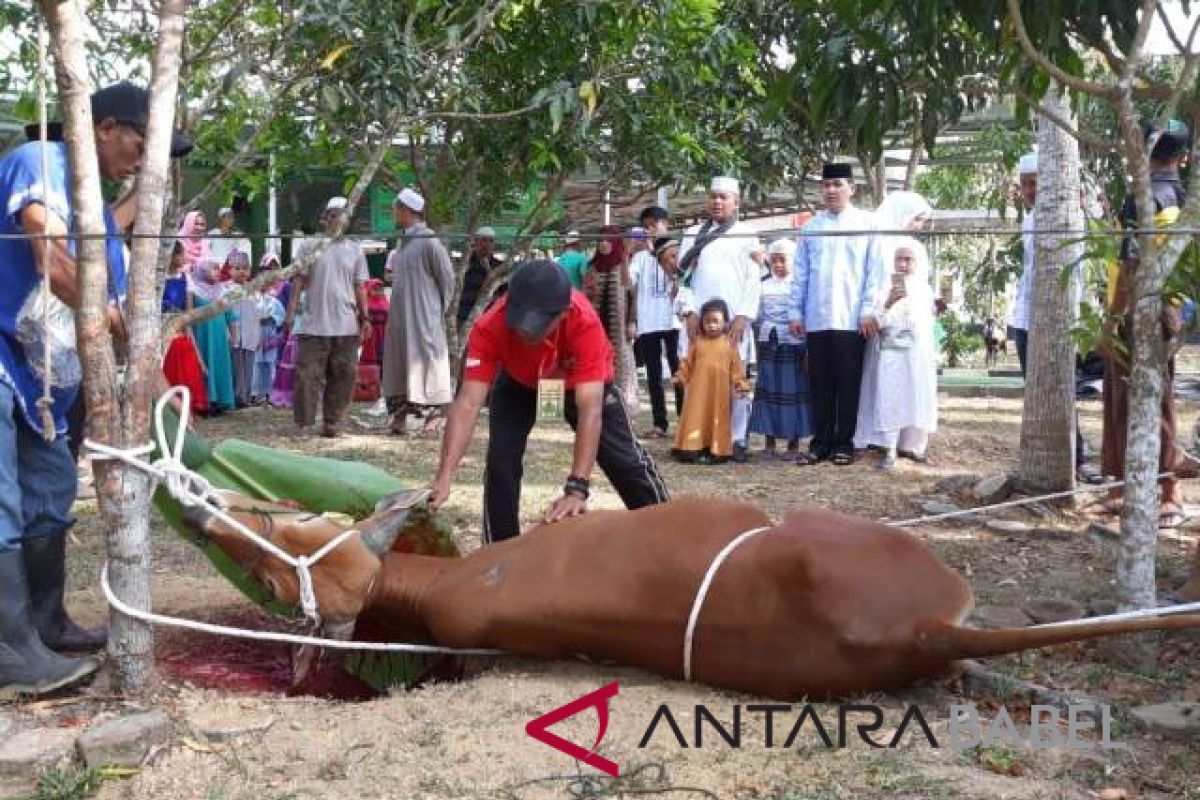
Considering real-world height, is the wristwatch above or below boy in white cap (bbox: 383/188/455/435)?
below

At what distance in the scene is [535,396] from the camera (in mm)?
4488

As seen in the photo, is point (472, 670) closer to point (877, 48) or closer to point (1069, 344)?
point (877, 48)

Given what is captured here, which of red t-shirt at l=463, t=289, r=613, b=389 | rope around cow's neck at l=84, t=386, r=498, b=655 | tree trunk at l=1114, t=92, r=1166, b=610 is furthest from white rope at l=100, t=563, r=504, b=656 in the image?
tree trunk at l=1114, t=92, r=1166, b=610

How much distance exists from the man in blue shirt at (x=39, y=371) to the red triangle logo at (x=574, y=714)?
3.92ft

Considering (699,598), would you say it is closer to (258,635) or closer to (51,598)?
(258,635)

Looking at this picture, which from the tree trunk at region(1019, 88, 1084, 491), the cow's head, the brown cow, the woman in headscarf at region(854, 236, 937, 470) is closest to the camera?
the brown cow

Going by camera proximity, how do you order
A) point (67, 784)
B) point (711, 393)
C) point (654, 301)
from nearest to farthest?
1. point (67, 784)
2. point (711, 393)
3. point (654, 301)

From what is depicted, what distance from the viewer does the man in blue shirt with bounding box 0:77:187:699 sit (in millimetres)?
3203

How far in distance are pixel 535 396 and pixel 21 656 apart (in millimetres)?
1874

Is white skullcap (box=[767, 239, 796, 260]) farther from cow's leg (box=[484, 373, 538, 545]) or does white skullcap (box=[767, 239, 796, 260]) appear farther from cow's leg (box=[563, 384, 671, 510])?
cow's leg (box=[484, 373, 538, 545])

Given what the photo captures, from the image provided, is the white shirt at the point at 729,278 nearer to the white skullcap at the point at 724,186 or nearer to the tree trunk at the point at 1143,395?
the white skullcap at the point at 724,186

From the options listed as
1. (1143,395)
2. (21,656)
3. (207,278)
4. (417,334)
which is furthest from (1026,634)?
(207,278)

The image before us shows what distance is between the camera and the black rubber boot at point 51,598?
11.7 ft

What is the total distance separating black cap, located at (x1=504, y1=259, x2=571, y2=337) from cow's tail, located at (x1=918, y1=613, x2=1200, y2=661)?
159 centimetres
